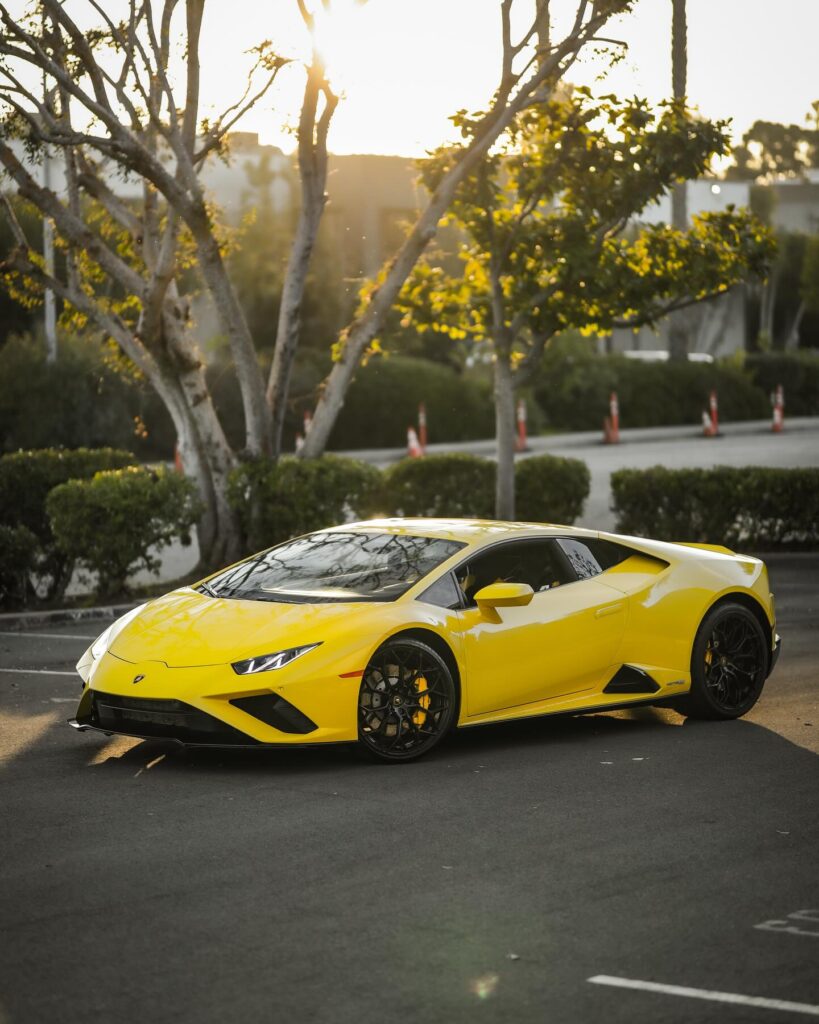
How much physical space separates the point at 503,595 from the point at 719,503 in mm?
11349

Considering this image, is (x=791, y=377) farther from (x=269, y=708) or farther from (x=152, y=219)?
(x=269, y=708)

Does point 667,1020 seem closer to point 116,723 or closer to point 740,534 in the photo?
point 116,723

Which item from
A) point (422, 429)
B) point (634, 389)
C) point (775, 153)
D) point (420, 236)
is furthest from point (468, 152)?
point (775, 153)

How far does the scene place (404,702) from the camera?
28.3 feet

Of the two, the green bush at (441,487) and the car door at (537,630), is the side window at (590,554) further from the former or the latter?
the green bush at (441,487)

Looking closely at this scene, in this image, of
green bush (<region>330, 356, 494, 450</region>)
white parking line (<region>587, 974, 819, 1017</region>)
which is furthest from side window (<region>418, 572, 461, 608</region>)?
green bush (<region>330, 356, 494, 450</region>)

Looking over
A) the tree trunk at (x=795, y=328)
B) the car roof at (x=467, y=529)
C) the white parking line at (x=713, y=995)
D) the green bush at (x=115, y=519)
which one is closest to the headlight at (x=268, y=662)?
the car roof at (x=467, y=529)

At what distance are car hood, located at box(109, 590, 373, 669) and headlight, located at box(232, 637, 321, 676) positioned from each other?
0.03 meters

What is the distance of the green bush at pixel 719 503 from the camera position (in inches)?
778

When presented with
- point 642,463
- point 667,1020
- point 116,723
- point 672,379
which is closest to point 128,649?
point 116,723

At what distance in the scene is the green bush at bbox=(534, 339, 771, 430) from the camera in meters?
45.3

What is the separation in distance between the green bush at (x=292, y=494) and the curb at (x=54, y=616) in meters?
2.20

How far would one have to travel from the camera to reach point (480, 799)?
7926 mm

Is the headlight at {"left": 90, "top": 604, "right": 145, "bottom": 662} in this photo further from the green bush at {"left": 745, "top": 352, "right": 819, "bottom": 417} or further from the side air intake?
the green bush at {"left": 745, "top": 352, "right": 819, "bottom": 417}
